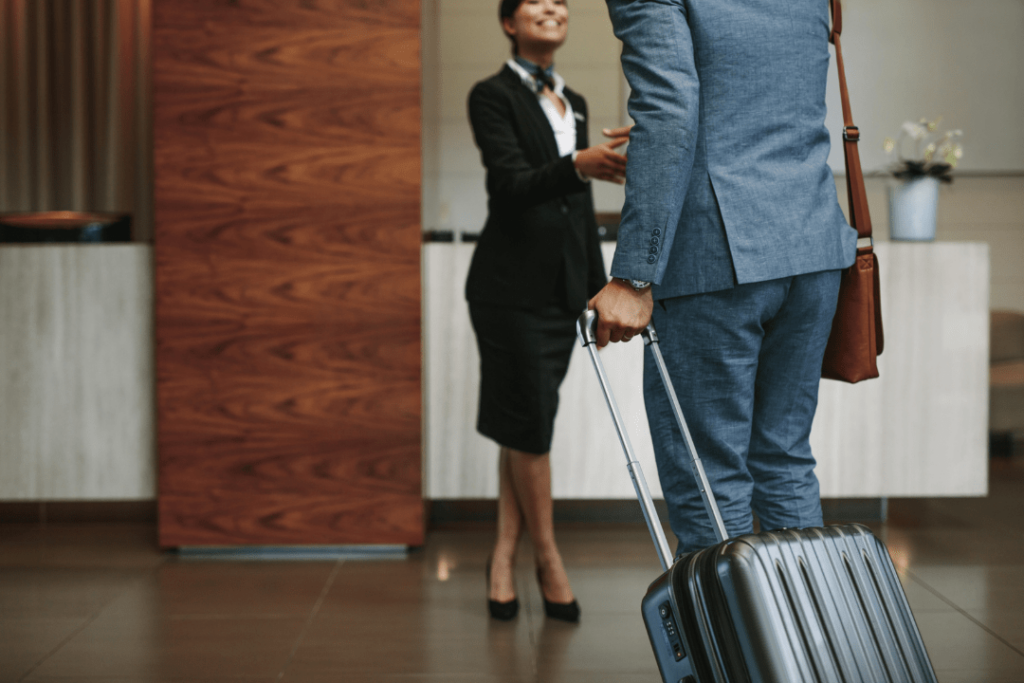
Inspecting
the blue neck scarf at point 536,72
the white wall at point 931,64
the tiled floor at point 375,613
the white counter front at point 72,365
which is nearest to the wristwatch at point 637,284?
the tiled floor at point 375,613

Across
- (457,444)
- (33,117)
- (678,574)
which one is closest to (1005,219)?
(457,444)

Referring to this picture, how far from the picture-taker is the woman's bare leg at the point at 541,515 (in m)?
2.03

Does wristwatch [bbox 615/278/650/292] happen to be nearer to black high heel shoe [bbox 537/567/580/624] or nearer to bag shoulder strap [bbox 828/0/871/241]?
bag shoulder strap [bbox 828/0/871/241]

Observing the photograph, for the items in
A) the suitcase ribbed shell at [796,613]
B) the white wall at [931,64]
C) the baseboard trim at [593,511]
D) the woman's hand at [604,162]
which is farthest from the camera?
the white wall at [931,64]

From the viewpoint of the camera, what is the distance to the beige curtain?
3648mm

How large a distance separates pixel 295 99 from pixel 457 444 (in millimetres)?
1167

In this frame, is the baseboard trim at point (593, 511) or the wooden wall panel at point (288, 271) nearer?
the wooden wall panel at point (288, 271)

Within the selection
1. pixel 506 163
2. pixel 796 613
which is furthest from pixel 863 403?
pixel 796 613

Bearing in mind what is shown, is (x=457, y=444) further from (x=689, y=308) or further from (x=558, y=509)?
(x=689, y=308)

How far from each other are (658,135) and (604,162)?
0.52m

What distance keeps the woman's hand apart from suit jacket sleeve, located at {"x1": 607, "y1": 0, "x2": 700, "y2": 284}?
425mm

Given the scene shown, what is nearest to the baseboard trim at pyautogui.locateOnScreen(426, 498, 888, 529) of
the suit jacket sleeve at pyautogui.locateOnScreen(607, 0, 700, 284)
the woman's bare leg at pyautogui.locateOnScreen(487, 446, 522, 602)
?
the woman's bare leg at pyautogui.locateOnScreen(487, 446, 522, 602)

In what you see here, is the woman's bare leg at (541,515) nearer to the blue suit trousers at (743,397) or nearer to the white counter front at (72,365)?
the blue suit trousers at (743,397)

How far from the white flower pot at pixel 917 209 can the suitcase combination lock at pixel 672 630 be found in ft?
7.32
